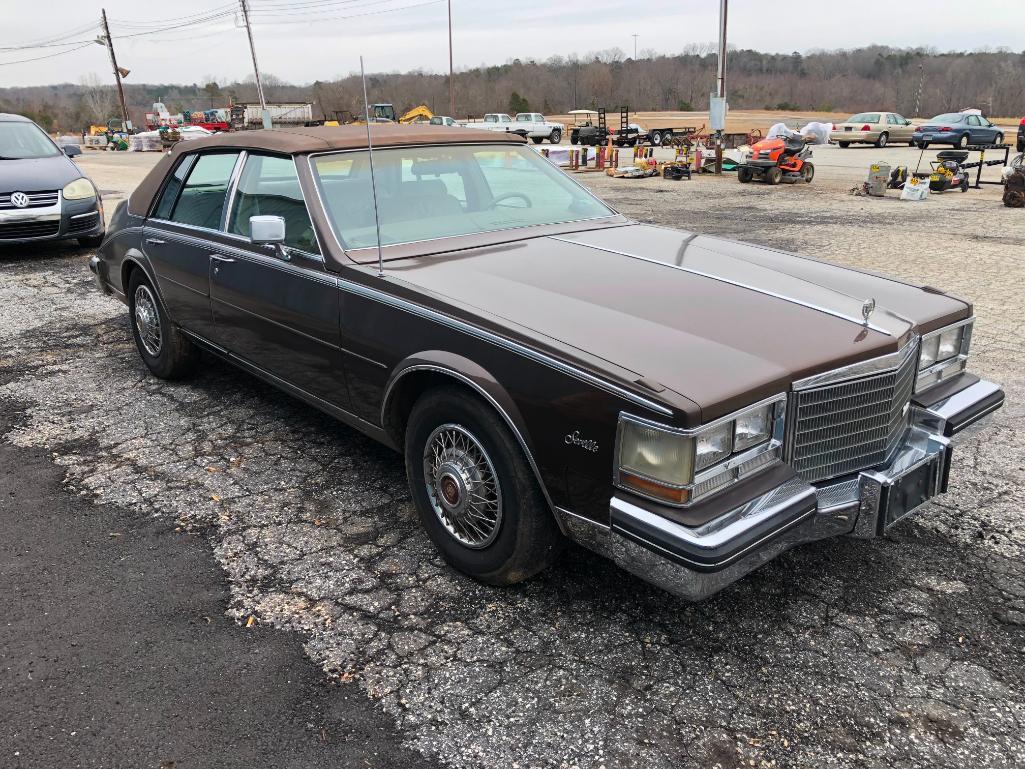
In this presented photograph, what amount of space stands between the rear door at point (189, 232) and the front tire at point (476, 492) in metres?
1.97

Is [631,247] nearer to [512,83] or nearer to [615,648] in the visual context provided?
[615,648]

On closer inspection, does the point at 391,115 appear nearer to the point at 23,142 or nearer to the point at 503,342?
the point at 23,142

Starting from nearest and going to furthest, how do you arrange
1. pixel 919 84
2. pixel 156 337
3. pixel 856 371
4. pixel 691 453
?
pixel 691 453
pixel 856 371
pixel 156 337
pixel 919 84

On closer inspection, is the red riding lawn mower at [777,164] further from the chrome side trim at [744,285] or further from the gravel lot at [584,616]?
the chrome side trim at [744,285]

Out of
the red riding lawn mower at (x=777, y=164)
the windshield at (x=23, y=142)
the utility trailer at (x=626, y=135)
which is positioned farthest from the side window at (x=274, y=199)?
the utility trailer at (x=626, y=135)

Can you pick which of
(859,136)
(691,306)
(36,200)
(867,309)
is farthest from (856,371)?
(859,136)

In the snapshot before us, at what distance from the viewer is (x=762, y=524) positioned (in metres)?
2.27

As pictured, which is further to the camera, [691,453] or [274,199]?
[274,199]

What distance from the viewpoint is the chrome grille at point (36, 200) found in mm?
8789

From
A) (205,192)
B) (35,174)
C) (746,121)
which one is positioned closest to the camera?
(205,192)

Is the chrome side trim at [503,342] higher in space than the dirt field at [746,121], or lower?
higher

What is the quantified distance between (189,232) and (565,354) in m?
2.98

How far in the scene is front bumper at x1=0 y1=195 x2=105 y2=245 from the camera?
894 centimetres

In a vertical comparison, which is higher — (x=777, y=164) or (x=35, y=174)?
(x=35, y=174)
